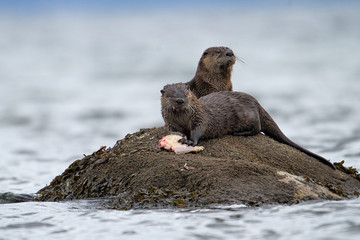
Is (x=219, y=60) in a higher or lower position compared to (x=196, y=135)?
higher

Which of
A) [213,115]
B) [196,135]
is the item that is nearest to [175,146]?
[196,135]

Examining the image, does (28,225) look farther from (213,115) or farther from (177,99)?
(213,115)

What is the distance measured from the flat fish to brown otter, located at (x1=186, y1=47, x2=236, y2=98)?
2.29 meters

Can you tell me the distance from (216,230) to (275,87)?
2324 cm

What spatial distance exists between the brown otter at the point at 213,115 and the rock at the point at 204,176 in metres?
0.14

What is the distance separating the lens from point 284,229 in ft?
20.5

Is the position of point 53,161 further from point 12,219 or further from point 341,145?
point 12,219

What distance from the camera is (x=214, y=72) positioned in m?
10.2

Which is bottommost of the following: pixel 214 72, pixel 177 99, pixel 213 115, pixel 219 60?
pixel 213 115

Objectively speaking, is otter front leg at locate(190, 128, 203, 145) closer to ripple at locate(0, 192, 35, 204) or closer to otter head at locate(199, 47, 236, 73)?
otter head at locate(199, 47, 236, 73)

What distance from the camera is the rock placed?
277 inches

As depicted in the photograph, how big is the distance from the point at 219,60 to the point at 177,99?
2.31 meters

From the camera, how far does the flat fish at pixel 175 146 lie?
7.77 metres

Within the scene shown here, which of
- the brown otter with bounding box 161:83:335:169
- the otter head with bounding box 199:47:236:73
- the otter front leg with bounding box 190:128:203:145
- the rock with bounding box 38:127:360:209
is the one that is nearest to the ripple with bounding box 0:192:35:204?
the rock with bounding box 38:127:360:209
